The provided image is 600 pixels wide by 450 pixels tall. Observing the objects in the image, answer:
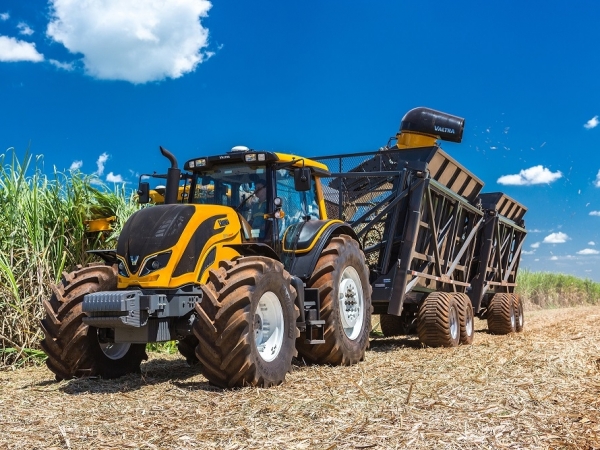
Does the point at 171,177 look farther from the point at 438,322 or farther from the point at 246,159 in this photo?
the point at 438,322

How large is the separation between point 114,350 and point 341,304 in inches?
96.2

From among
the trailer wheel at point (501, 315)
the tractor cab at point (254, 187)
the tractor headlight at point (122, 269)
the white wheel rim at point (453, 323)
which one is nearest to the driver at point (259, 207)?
the tractor cab at point (254, 187)

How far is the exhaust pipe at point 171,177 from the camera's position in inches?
257

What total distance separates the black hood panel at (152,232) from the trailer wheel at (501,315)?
8120 mm

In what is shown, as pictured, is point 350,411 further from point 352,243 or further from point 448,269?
point 448,269

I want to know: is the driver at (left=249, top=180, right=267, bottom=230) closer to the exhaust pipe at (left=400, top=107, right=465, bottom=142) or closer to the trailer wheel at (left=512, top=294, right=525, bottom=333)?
the exhaust pipe at (left=400, top=107, right=465, bottom=142)

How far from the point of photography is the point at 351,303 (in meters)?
7.71

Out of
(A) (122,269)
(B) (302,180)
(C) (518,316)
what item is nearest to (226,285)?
(A) (122,269)

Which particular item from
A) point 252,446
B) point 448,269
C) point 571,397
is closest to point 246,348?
point 252,446

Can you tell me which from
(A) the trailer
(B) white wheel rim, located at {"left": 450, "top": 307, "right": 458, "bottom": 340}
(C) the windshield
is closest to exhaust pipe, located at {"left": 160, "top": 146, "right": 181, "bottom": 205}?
(C) the windshield

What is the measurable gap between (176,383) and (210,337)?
1.01 metres

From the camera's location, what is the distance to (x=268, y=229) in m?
6.79

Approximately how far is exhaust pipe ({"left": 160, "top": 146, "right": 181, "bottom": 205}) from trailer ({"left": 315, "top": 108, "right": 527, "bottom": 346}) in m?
3.48

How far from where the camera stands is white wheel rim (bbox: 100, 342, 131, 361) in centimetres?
658
